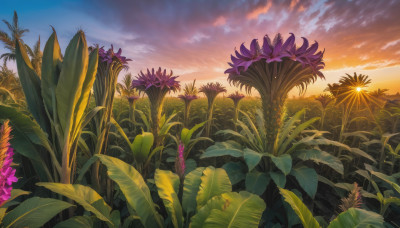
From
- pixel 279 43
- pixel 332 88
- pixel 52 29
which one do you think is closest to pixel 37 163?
pixel 52 29

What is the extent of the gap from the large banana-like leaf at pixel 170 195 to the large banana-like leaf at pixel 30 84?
2.98ft

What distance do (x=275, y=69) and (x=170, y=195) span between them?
1.62m

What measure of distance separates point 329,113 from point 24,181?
670 cm

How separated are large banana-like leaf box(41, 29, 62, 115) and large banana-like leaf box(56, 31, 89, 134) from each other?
0.37 ft

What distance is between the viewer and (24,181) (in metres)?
1.48

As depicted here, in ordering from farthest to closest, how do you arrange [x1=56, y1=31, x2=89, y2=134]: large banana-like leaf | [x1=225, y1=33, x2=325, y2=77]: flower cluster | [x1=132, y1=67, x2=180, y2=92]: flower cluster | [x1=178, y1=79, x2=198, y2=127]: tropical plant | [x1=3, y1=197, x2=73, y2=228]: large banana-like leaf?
[x1=178, y1=79, x2=198, y2=127]: tropical plant → [x1=132, y1=67, x2=180, y2=92]: flower cluster → [x1=225, y1=33, x2=325, y2=77]: flower cluster → [x1=56, y1=31, x2=89, y2=134]: large banana-like leaf → [x1=3, y1=197, x2=73, y2=228]: large banana-like leaf

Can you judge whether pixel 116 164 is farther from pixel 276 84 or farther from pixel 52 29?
pixel 276 84

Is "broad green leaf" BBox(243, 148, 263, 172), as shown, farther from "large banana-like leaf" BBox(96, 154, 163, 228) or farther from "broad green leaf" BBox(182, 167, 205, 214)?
"large banana-like leaf" BBox(96, 154, 163, 228)

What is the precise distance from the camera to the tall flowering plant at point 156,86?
2.69 metres

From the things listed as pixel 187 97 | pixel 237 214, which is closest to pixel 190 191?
pixel 237 214

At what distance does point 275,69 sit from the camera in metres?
1.91

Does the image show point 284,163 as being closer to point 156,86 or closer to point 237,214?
point 237,214

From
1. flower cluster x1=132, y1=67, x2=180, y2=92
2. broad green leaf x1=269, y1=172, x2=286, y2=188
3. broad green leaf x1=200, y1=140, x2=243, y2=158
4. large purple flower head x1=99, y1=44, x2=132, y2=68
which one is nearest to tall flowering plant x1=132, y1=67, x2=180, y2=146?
flower cluster x1=132, y1=67, x2=180, y2=92

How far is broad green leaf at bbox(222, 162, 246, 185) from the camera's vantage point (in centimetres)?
191
